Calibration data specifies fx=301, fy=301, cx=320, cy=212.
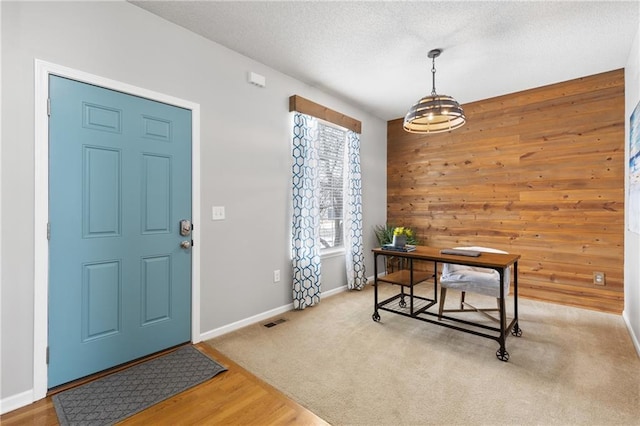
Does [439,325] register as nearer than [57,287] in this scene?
No

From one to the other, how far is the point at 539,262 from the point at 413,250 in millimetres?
2027

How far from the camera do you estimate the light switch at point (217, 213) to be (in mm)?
2832

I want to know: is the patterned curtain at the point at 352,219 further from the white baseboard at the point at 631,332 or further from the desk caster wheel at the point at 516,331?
the white baseboard at the point at 631,332

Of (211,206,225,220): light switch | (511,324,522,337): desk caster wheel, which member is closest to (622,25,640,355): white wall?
(511,324,522,337): desk caster wheel

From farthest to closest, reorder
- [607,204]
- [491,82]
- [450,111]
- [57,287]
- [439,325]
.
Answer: [491,82] < [607,204] < [439,325] < [450,111] < [57,287]

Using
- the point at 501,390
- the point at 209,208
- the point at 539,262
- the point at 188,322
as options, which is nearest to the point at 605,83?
the point at 539,262

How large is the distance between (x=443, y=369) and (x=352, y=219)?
245 centimetres

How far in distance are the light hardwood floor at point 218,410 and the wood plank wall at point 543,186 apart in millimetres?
3579

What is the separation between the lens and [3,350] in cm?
180

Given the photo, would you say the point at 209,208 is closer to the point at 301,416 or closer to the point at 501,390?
the point at 301,416

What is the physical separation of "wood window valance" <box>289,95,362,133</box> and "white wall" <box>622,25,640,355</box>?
292 centimetres

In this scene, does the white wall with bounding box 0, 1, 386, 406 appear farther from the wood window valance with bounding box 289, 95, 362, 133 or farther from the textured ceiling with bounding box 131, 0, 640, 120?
the textured ceiling with bounding box 131, 0, 640, 120

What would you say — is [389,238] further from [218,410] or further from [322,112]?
[218,410]

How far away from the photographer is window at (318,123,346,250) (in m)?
4.16
